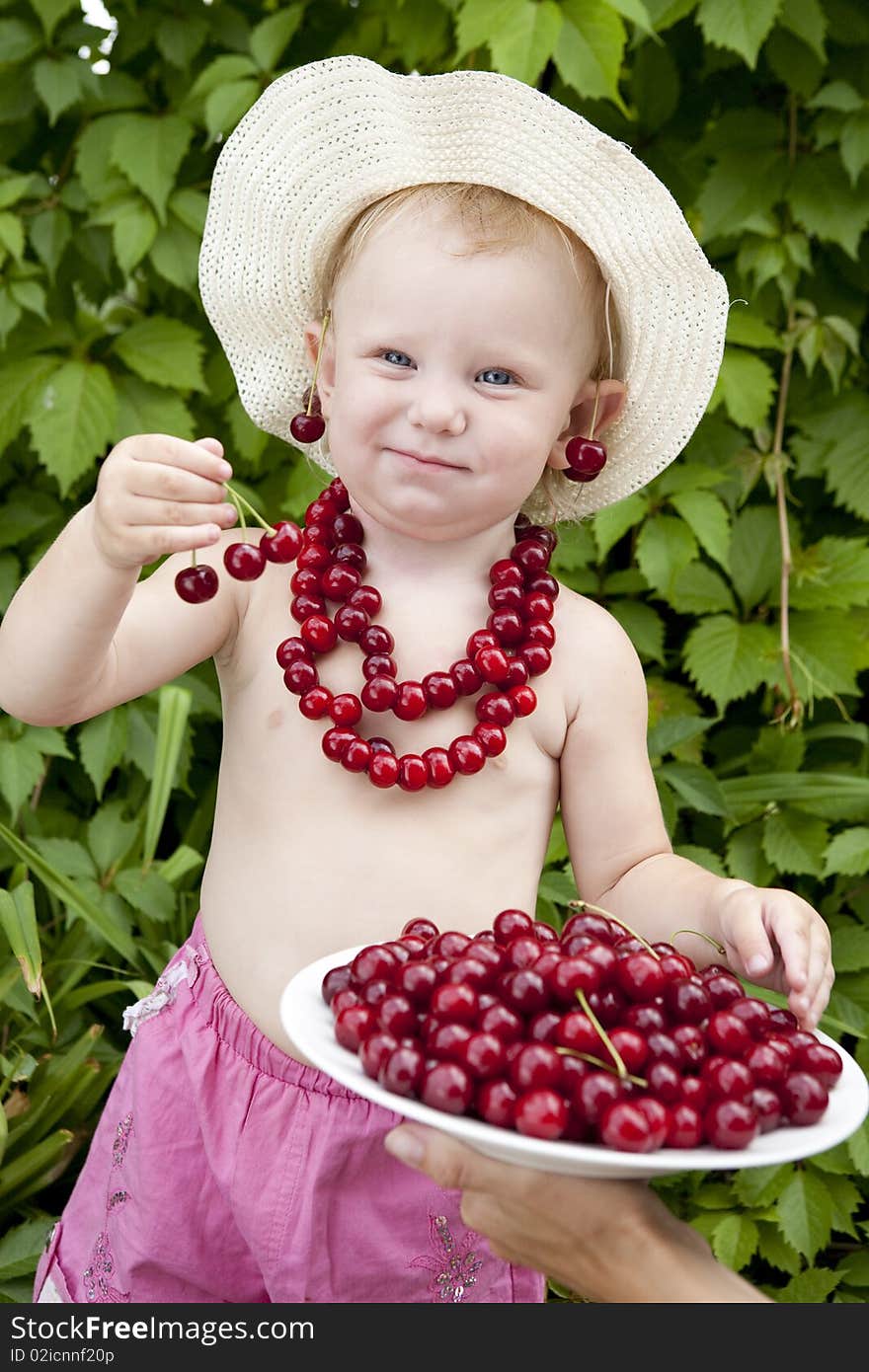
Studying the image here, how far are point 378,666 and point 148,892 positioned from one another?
939mm

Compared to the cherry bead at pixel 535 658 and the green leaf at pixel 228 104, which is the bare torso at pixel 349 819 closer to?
the cherry bead at pixel 535 658

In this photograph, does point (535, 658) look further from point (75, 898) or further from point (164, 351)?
point (164, 351)

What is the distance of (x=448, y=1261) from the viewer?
135cm

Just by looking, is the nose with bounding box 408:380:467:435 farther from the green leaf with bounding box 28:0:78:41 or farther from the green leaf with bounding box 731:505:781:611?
the green leaf with bounding box 28:0:78:41

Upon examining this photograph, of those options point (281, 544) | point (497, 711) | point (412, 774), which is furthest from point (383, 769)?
point (281, 544)

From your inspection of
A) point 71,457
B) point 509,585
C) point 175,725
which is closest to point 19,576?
point 71,457

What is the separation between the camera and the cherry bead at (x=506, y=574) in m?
1.41

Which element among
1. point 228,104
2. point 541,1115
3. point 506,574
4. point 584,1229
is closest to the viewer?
point 541,1115

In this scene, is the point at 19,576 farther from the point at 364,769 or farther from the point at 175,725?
the point at 364,769

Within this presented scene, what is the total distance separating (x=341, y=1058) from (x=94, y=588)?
18.5 inches

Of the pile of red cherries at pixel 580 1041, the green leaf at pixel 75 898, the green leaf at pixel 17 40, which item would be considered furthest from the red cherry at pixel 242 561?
the green leaf at pixel 17 40

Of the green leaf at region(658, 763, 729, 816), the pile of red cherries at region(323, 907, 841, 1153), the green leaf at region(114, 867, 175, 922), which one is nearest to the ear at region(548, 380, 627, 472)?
the pile of red cherries at region(323, 907, 841, 1153)

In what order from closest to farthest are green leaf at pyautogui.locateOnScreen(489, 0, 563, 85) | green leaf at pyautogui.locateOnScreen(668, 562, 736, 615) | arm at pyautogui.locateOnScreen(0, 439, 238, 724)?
arm at pyautogui.locateOnScreen(0, 439, 238, 724) → green leaf at pyautogui.locateOnScreen(489, 0, 563, 85) → green leaf at pyautogui.locateOnScreen(668, 562, 736, 615)

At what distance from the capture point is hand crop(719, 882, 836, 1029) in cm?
115
